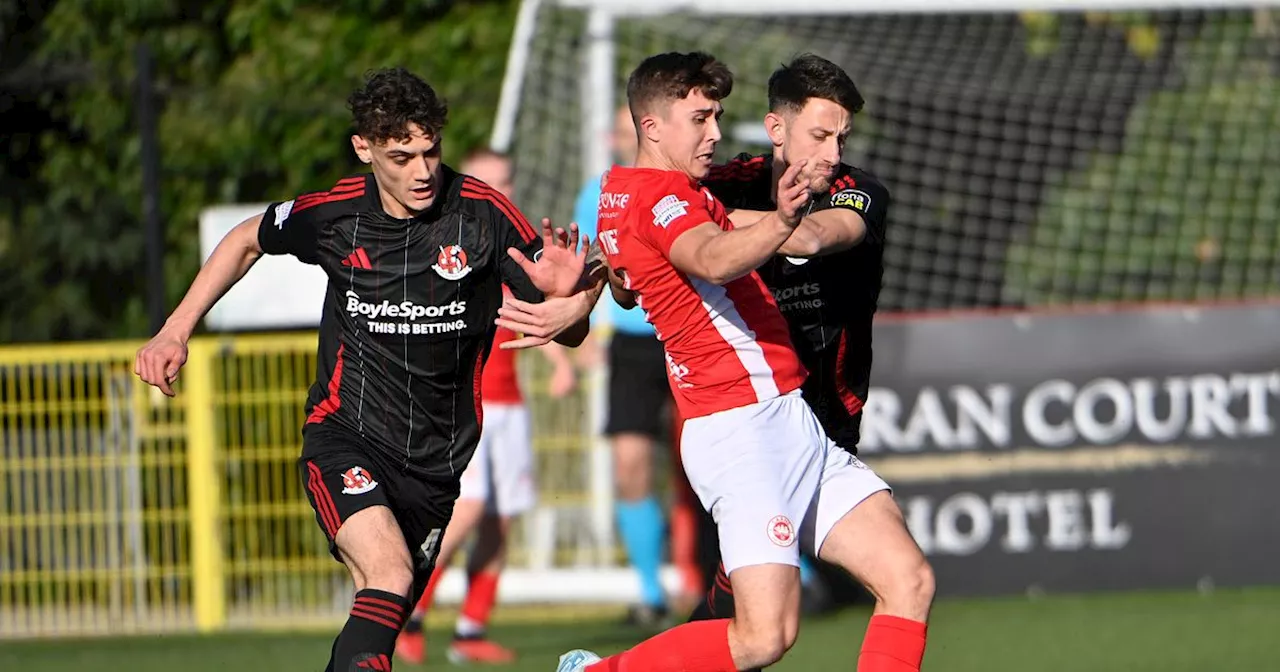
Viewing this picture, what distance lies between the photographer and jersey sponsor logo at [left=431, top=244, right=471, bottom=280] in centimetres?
568

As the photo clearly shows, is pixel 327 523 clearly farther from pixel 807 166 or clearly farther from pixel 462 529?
pixel 462 529

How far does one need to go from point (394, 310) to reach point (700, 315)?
989 mm

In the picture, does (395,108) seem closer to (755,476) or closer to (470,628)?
(755,476)

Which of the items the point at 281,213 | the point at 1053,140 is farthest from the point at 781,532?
the point at 1053,140

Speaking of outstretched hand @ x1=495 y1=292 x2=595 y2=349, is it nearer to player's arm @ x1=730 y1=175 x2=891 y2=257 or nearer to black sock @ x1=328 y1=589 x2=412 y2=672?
player's arm @ x1=730 y1=175 x2=891 y2=257

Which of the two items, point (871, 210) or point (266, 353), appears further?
point (266, 353)

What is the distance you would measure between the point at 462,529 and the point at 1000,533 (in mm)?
2809

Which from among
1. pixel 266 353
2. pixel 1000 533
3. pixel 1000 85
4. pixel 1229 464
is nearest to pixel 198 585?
pixel 266 353

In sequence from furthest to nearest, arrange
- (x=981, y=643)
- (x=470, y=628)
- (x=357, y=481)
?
1. (x=470, y=628)
2. (x=981, y=643)
3. (x=357, y=481)

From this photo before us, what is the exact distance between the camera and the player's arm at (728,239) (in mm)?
4594

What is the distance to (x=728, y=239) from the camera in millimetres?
4809

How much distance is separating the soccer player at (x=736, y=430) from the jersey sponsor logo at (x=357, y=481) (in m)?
0.94

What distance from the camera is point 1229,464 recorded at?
31.0 ft

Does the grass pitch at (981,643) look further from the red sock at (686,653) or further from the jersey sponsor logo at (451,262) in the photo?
the jersey sponsor logo at (451,262)
